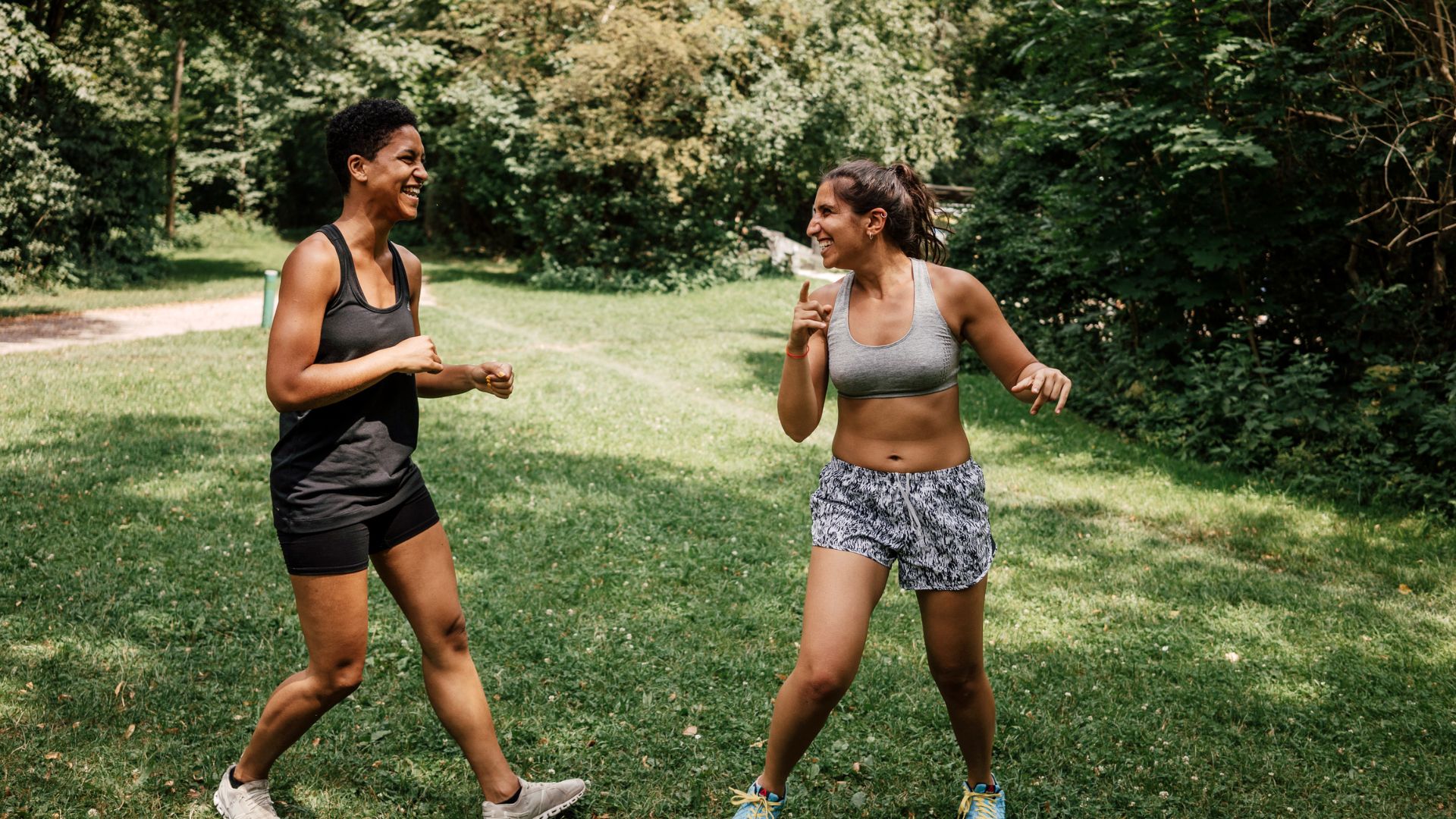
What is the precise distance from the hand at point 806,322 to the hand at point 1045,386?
0.59 m

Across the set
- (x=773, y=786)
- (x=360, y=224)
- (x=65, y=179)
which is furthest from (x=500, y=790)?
(x=65, y=179)

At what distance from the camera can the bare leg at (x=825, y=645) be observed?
311 cm

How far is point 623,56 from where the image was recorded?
20.3 metres

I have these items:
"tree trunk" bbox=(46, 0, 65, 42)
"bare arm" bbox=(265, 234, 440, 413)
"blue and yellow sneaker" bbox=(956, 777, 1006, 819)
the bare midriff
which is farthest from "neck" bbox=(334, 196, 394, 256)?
"tree trunk" bbox=(46, 0, 65, 42)

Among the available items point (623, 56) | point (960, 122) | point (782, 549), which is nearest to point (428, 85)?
point (623, 56)

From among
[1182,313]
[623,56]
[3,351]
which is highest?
[623,56]

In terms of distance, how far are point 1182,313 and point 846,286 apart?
7514 mm

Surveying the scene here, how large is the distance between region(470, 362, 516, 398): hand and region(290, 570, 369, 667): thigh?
0.66 m

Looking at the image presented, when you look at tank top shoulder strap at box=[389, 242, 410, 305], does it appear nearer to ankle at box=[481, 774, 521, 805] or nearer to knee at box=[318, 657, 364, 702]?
knee at box=[318, 657, 364, 702]

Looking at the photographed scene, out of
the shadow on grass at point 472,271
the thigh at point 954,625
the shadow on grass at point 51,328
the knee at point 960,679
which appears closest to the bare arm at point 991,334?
the thigh at point 954,625

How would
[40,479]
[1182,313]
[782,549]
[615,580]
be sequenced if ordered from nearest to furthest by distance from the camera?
1. [615,580]
2. [782,549]
3. [40,479]
4. [1182,313]

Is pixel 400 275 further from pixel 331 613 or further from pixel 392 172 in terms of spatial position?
pixel 331 613

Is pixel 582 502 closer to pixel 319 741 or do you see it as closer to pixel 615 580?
pixel 615 580

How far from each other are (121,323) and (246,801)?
14.7 m
